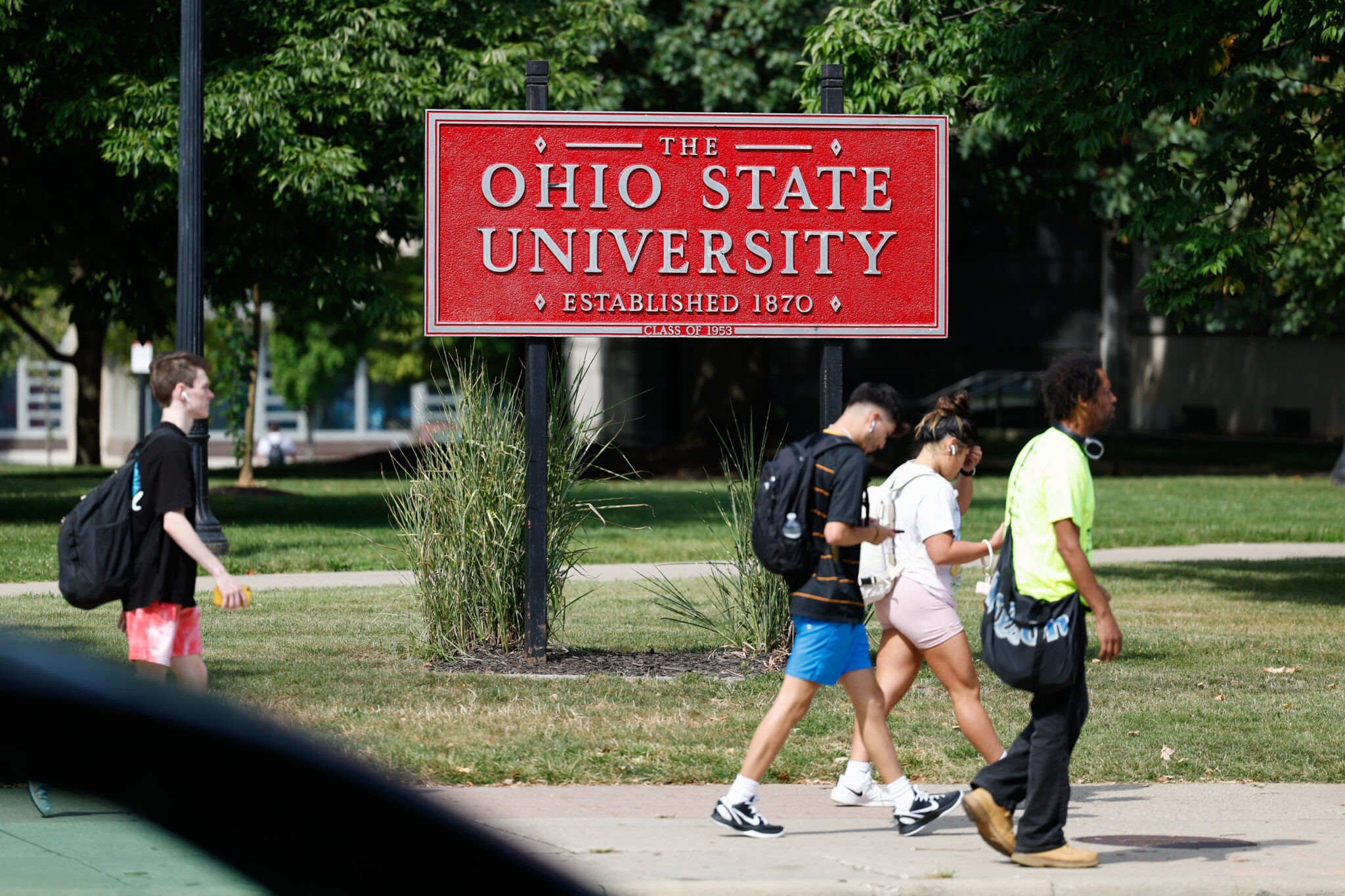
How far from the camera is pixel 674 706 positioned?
28.1 feet

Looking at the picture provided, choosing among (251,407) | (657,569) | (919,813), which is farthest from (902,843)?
(251,407)

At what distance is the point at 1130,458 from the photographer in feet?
121

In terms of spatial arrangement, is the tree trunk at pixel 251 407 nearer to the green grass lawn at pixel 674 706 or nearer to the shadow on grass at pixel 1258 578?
the green grass lawn at pixel 674 706

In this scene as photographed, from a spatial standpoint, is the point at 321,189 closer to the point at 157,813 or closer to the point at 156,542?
the point at 156,542

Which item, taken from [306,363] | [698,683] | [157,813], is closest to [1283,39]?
[698,683]

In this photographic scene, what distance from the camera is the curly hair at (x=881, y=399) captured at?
6246 millimetres

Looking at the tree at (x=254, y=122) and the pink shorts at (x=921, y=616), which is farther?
the tree at (x=254, y=122)

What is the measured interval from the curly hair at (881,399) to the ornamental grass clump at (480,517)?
137 inches

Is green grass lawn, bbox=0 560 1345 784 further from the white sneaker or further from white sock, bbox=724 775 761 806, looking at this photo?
white sock, bbox=724 775 761 806

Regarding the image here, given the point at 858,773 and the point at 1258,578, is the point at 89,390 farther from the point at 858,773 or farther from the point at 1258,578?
the point at 858,773

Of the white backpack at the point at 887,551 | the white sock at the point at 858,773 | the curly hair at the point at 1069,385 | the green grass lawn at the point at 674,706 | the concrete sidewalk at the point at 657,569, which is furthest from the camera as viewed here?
the concrete sidewalk at the point at 657,569

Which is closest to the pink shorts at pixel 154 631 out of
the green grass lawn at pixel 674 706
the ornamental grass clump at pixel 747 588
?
the green grass lawn at pixel 674 706

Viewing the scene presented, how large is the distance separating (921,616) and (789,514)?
2.47 feet

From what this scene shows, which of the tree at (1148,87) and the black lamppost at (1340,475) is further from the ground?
the tree at (1148,87)
